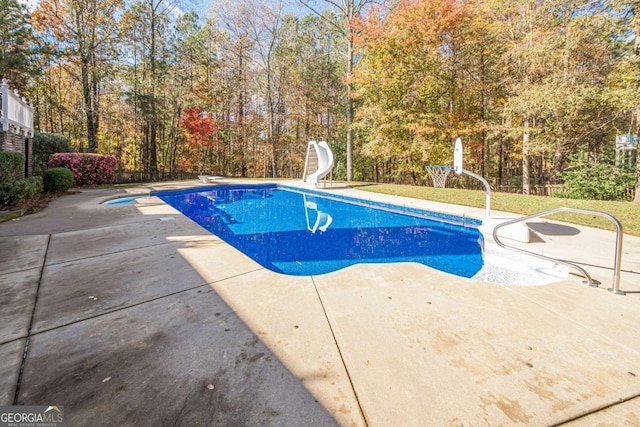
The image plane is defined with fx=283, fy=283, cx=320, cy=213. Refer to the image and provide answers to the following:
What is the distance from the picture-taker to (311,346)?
5.20ft

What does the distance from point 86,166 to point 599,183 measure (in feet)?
53.8

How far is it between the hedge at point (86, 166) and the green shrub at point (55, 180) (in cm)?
194

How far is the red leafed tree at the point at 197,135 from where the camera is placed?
1646 centimetres

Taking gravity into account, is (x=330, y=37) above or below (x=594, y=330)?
above

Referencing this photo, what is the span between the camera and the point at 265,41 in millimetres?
17203

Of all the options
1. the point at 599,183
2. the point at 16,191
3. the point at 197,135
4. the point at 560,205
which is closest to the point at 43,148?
the point at 16,191

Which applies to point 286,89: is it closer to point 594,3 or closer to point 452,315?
point 594,3

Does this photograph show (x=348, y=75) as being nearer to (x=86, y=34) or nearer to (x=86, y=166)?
(x=86, y=166)

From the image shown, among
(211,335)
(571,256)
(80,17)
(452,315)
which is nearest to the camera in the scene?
(211,335)

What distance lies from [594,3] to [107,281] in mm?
10618

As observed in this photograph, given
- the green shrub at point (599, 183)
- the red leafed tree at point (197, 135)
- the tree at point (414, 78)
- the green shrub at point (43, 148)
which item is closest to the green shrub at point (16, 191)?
the green shrub at point (43, 148)

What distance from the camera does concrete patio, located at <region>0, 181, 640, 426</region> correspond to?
3.89 feet

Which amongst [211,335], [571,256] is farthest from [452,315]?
[571,256]

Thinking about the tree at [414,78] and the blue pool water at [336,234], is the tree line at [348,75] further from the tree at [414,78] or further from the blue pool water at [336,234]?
the blue pool water at [336,234]
